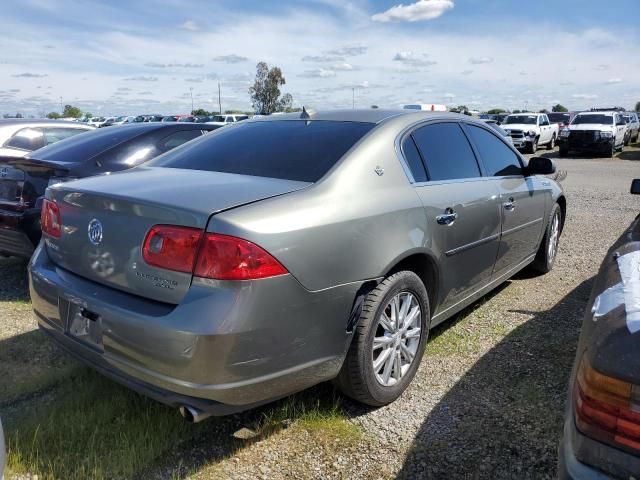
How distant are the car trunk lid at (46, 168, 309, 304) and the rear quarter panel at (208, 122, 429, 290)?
0.41 ft

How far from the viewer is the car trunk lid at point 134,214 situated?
221 cm

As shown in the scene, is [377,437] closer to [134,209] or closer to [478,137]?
[134,209]

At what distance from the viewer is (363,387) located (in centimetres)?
271

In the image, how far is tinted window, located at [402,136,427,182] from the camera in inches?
123

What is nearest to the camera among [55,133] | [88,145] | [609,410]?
[609,410]

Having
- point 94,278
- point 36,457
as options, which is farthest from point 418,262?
point 36,457

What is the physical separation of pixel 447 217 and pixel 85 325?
2.04 metres

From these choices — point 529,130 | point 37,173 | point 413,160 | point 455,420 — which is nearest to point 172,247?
point 413,160

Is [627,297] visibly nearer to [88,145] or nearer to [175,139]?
[88,145]

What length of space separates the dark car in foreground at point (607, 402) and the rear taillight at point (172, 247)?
1.45 m

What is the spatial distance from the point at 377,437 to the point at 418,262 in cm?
98

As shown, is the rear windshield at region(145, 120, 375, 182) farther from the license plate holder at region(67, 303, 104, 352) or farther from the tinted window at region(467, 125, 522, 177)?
the tinted window at region(467, 125, 522, 177)

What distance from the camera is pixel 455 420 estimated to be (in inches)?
111

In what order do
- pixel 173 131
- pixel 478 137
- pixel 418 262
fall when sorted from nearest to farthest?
pixel 418 262
pixel 478 137
pixel 173 131
